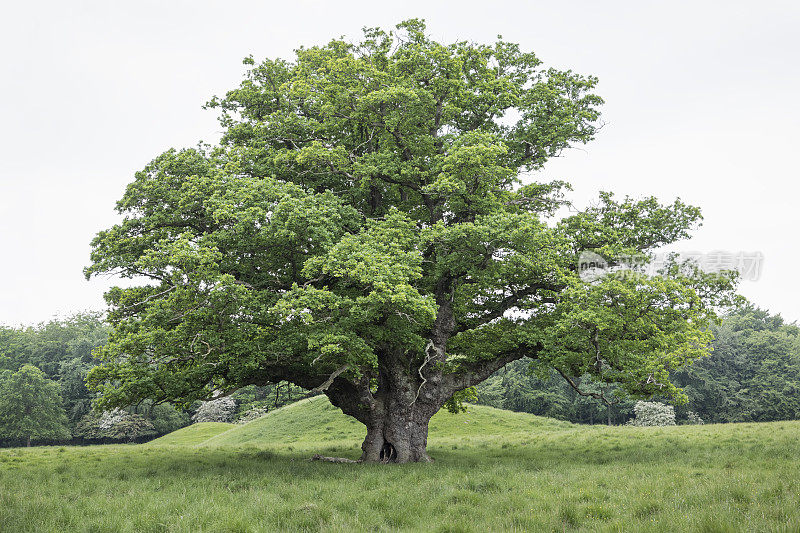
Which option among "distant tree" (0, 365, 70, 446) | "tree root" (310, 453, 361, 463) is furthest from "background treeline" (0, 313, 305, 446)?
Answer: "tree root" (310, 453, 361, 463)

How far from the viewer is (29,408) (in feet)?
224

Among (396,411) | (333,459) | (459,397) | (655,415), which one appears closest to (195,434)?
(459,397)

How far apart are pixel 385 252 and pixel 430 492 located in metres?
7.79

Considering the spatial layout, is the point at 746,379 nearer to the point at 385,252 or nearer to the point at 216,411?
the point at 216,411

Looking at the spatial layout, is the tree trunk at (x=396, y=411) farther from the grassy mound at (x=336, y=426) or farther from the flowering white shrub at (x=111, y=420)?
the flowering white shrub at (x=111, y=420)

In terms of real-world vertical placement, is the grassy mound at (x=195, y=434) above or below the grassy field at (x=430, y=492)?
below

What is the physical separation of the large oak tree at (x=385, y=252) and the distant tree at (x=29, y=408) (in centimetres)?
6374

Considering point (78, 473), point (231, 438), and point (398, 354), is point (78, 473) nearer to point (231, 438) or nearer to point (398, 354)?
point (398, 354)

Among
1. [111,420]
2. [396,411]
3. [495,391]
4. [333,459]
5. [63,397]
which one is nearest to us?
[333,459]

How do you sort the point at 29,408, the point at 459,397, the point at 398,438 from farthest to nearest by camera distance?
the point at 29,408, the point at 459,397, the point at 398,438

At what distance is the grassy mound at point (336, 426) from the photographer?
41156 millimetres

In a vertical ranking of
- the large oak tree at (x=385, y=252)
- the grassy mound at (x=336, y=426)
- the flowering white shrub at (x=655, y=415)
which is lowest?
the flowering white shrub at (x=655, y=415)

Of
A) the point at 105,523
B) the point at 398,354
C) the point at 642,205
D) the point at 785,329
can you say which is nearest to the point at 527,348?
the point at 398,354

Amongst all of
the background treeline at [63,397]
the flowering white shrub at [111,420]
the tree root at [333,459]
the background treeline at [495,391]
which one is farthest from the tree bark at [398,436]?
the flowering white shrub at [111,420]
